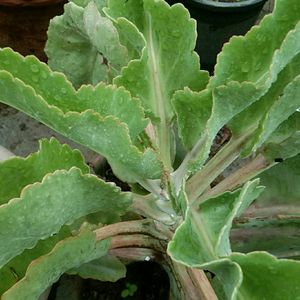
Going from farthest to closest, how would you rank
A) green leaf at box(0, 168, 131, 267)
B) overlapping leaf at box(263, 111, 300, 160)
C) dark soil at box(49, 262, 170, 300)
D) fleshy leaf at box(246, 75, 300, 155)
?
1. dark soil at box(49, 262, 170, 300)
2. overlapping leaf at box(263, 111, 300, 160)
3. fleshy leaf at box(246, 75, 300, 155)
4. green leaf at box(0, 168, 131, 267)

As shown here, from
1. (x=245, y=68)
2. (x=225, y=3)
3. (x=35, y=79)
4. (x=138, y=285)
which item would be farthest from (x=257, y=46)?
(x=225, y=3)

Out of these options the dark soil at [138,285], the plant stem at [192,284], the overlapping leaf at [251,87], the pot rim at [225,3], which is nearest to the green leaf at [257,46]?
the overlapping leaf at [251,87]

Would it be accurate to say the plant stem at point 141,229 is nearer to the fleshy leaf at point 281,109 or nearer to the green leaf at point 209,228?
the green leaf at point 209,228

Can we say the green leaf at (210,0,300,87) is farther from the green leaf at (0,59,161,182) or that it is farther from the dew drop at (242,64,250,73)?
the green leaf at (0,59,161,182)

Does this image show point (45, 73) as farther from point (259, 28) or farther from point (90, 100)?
point (259, 28)

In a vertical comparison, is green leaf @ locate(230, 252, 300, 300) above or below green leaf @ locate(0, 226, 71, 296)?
above

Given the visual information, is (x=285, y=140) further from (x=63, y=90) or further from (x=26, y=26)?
(x=26, y=26)

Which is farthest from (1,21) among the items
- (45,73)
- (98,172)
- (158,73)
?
(45,73)

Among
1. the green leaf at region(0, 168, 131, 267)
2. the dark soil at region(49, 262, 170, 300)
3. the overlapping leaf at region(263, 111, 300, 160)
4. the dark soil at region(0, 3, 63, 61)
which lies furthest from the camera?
the dark soil at region(0, 3, 63, 61)

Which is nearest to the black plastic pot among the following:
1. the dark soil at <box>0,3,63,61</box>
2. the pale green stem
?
the dark soil at <box>0,3,63,61</box>
